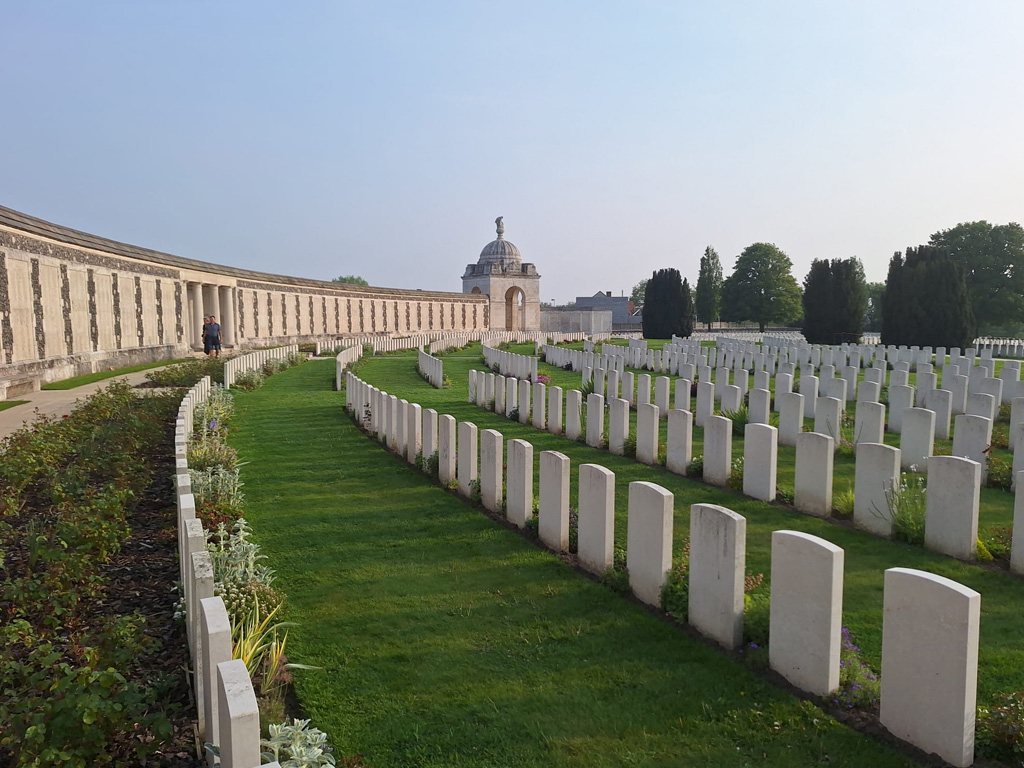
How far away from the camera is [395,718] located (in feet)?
10.5

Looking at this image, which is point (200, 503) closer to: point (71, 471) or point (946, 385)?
point (71, 471)

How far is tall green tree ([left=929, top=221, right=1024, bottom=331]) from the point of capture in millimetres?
46750

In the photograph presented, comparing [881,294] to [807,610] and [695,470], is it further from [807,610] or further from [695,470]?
[807,610]

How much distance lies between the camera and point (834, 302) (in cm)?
3400

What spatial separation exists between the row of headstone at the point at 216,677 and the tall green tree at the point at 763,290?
60.5 metres

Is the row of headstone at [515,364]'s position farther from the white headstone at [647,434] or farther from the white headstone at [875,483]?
the white headstone at [875,483]

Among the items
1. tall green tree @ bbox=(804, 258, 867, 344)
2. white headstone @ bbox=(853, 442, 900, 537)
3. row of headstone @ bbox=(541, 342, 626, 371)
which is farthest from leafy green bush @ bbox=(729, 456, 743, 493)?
tall green tree @ bbox=(804, 258, 867, 344)

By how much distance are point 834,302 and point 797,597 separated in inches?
1342

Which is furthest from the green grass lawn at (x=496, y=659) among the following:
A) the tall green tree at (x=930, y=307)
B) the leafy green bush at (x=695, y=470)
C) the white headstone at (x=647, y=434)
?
the tall green tree at (x=930, y=307)

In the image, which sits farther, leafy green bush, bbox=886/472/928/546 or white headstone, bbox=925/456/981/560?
leafy green bush, bbox=886/472/928/546

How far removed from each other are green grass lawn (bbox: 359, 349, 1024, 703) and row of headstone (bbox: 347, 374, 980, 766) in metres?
0.56

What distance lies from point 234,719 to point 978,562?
16.0 feet

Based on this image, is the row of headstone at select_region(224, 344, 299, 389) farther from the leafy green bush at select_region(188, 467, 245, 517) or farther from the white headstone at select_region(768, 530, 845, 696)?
the white headstone at select_region(768, 530, 845, 696)

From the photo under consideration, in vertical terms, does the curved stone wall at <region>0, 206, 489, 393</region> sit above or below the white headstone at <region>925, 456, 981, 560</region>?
above
